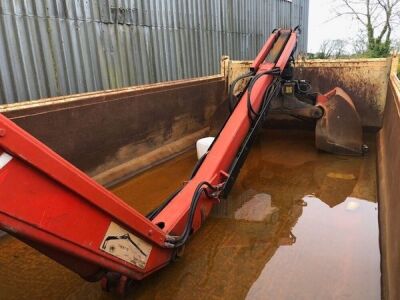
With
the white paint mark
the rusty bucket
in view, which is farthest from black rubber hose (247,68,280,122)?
the white paint mark

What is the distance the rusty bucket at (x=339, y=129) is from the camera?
4113 millimetres

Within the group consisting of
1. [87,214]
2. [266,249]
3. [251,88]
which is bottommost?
[266,249]

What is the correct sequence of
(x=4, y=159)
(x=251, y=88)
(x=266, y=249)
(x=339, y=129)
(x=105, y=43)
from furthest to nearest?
(x=105, y=43) → (x=339, y=129) → (x=251, y=88) → (x=266, y=249) → (x=4, y=159)

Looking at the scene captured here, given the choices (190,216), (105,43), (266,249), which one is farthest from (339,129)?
(105,43)

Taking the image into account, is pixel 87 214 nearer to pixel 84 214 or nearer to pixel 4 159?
pixel 84 214

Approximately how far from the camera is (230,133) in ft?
8.96

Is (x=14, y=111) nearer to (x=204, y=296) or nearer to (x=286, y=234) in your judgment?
(x=204, y=296)

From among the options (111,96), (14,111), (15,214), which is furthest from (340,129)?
(15,214)

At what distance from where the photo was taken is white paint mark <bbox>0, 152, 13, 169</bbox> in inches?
42.1

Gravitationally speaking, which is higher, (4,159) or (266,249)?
(4,159)

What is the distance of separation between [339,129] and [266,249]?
2297mm

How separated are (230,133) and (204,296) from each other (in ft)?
4.07

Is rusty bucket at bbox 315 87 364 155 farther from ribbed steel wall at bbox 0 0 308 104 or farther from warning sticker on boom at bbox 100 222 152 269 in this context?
warning sticker on boom at bbox 100 222 152 269

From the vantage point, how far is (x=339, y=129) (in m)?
4.12
